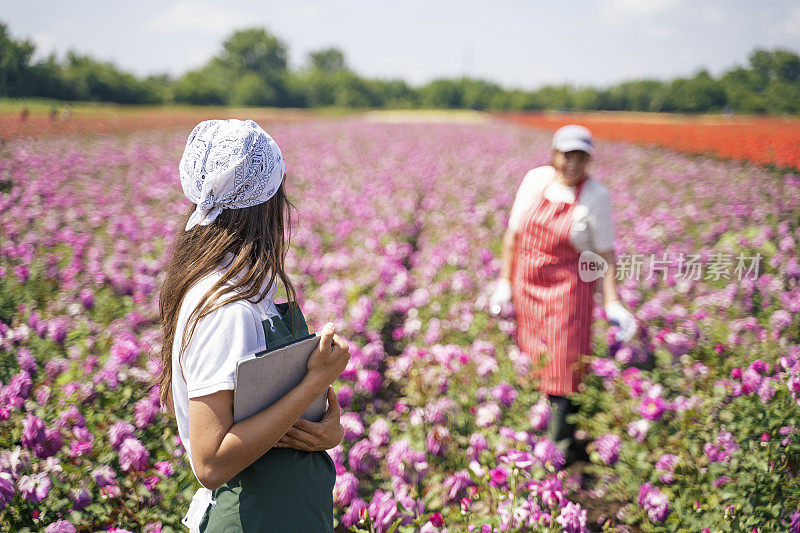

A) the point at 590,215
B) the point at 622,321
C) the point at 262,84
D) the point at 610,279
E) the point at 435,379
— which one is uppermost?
the point at 262,84

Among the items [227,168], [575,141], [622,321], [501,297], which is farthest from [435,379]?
[227,168]

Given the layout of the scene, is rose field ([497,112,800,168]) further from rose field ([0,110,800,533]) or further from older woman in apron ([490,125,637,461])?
older woman in apron ([490,125,637,461])

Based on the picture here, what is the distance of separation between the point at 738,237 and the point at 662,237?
59cm

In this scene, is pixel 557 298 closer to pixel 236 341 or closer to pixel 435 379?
pixel 435 379

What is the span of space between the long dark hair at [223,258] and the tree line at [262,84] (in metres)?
2.45

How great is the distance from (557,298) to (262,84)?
9.53 meters

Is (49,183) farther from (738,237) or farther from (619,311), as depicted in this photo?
(738,237)

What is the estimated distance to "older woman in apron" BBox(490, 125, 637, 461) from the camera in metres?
2.14

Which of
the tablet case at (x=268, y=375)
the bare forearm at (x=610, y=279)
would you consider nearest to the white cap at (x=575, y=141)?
the bare forearm at (x=610, y=279)

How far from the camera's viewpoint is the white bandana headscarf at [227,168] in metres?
0.84

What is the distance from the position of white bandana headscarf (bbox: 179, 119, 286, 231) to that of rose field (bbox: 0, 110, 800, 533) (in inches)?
20.8

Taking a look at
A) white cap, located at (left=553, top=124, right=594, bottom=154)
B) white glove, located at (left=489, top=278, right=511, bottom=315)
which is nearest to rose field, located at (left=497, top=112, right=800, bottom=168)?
white cap, located at (left=553, top=124, right=594, bottom=154)

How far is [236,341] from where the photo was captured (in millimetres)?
792

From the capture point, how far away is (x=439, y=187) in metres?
6.95
